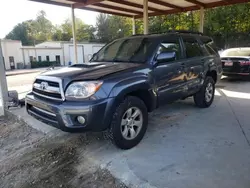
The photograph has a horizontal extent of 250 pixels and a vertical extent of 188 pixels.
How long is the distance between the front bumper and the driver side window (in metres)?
1.53

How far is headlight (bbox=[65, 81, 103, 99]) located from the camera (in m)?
2.74

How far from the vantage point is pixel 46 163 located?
299 cm

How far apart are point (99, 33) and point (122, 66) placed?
3821cm

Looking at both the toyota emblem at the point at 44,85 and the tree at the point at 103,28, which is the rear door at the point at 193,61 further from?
the tree at the point at 103,28

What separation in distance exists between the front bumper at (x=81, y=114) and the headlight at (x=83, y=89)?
3.9 inches

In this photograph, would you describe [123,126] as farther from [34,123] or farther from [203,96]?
[203,96]

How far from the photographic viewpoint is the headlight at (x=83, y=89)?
108 inches

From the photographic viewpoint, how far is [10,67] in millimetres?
27188

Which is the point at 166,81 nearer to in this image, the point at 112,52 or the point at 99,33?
the point at 112,52

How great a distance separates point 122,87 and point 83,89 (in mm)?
538

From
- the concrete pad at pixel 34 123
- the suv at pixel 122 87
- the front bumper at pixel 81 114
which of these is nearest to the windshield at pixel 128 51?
the suv at pixel 122 87

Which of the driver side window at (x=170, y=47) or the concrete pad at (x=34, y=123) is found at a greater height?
the driver side window at (x=170, y=47)

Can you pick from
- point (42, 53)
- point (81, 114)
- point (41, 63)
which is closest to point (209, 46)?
point (81, 114)

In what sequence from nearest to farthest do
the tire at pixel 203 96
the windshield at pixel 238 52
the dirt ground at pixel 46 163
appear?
1. the dirt ground at pixel 46 163
2. the tire at pixel 203 96
3. the windshield at pixel 238 52
